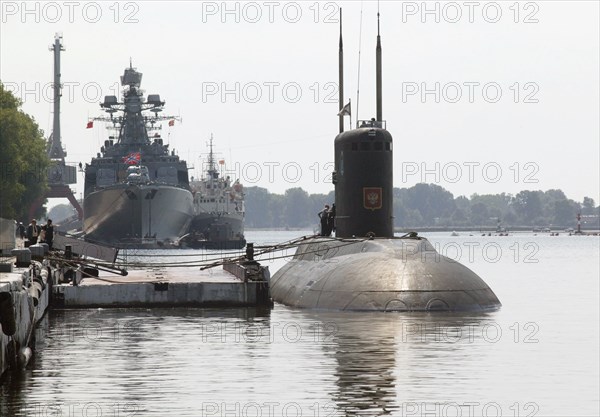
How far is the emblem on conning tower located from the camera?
3553 centimetres

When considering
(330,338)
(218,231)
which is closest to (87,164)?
(218,231)

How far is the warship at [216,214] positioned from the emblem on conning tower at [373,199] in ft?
308

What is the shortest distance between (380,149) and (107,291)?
9.17 m

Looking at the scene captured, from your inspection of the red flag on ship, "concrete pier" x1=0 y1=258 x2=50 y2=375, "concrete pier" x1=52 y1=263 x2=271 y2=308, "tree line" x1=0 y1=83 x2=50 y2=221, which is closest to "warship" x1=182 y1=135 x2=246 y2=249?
the red flag on ship

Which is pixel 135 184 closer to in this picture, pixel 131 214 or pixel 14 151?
pixel 131 214

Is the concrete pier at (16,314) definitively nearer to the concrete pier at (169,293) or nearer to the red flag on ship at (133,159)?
the concrete pier at (169,293)

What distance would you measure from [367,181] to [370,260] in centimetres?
381

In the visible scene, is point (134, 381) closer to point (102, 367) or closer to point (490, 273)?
point (102, 367)

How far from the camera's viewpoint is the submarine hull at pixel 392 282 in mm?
30953

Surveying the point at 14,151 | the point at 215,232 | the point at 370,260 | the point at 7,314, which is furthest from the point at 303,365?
the point at 215,232

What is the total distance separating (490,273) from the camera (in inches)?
2916

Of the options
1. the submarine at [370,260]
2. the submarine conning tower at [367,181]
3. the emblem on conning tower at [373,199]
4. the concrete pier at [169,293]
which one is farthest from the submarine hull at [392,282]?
the concrete pier at [169,293]

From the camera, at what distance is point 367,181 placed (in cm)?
3544

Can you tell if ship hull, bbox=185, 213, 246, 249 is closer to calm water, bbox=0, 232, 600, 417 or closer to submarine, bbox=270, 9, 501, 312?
submarine, bbox=270, 9, 501, 312
